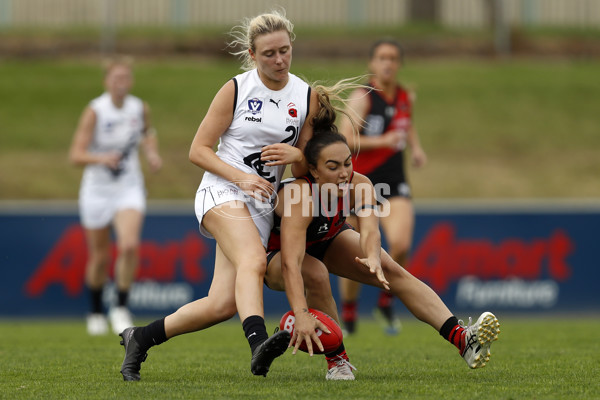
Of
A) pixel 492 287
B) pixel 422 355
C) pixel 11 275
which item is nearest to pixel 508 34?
pixel 492 287

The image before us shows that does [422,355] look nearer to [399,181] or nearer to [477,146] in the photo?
[399,181]

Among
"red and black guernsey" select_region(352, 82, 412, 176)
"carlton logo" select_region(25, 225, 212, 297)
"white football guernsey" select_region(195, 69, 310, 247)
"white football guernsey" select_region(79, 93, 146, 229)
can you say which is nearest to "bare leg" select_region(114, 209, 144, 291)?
"white football guernsey" select_region(79, 93, 146, 229)

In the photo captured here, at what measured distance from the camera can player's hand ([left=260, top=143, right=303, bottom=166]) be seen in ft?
16.6

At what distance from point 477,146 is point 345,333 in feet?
33.8

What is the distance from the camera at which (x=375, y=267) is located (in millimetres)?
4926

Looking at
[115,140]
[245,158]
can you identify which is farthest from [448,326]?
[115,140]

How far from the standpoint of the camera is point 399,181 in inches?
341

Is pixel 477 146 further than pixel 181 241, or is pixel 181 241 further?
pixel 477 146

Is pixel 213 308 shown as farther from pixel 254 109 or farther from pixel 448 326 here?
pixel 448 326

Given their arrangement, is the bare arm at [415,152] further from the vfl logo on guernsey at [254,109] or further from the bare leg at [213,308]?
the bare leg at [213,308]

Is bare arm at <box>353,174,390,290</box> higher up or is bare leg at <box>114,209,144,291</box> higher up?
bare arm at <box>353,174,390,290</box>

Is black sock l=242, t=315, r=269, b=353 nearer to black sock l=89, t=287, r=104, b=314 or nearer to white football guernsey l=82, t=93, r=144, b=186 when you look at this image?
white football guernsey l=82, t=93, r=144, b=186

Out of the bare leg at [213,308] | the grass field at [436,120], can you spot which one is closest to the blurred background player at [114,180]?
the bare leg at [213,308]

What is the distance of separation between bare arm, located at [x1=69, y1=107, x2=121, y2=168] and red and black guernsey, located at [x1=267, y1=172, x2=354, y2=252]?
14.1 ft
